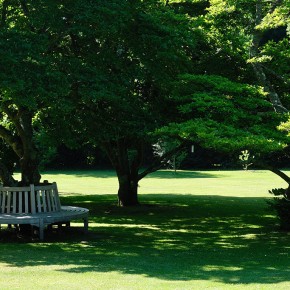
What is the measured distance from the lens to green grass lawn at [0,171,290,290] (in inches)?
352

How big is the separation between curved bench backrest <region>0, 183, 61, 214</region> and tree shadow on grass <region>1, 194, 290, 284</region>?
891mm

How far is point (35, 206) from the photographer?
14695 mm

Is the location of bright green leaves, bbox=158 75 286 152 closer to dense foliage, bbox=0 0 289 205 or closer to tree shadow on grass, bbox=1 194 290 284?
dense foliage, bbox=0 0 289 205

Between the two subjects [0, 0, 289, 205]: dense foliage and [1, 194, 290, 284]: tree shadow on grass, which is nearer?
[1, 194, 290, 284]: tree shadow on grass

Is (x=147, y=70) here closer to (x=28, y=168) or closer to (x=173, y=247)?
(x=28, y=168)

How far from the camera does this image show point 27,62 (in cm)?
1239

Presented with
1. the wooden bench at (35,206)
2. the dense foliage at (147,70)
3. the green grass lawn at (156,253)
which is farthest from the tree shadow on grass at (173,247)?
the dense foliage at (147,70)

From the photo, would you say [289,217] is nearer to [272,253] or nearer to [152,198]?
[272,253]

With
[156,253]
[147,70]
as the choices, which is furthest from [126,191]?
[156,253]

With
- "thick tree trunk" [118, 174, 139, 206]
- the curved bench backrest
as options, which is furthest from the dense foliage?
"thick tree trunk" [118, 174, 139, 206]

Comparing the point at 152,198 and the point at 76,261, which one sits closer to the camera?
the point at 76,261

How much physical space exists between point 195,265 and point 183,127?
140 inches

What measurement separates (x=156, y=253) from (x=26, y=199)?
4.10 metres

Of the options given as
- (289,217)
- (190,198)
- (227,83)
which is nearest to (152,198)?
(190,198)
